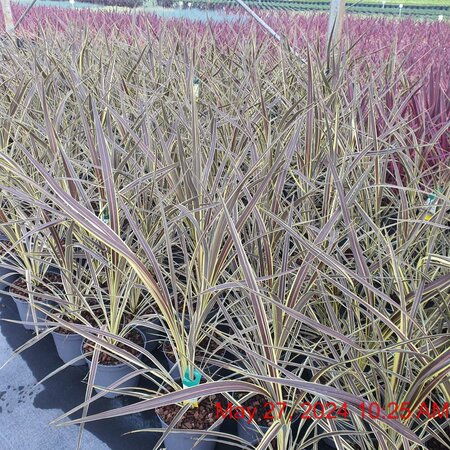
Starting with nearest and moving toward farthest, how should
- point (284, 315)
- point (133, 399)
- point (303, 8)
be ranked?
point (284, 315) → point (133, 399) → point (303, 8)

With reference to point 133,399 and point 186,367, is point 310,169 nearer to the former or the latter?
point 186,367

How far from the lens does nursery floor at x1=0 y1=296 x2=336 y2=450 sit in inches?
34.9

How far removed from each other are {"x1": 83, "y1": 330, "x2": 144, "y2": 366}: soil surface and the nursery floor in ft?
0.39

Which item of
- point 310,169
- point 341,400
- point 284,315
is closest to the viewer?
point 341,400

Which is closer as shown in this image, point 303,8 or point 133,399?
point 133,399

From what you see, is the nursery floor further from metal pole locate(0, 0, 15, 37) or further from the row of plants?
metal pole locate(0, 0, 15, 37)

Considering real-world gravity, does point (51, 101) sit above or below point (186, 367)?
above

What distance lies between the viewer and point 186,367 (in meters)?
0.79

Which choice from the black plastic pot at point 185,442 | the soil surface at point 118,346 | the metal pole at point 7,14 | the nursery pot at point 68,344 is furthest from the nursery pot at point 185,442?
the metal pole at point 7,14

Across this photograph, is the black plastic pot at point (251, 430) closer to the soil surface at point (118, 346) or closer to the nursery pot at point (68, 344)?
the soil surface at point (118, 346)

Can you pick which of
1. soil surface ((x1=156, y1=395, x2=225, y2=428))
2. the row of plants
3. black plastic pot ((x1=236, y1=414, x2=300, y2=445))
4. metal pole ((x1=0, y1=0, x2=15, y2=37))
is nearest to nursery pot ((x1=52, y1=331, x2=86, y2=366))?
the row of plants

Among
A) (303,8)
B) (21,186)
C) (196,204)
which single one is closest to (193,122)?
(196,204)

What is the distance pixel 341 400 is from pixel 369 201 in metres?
0.61

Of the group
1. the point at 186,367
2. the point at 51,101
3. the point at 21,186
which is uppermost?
the point at 51,101
